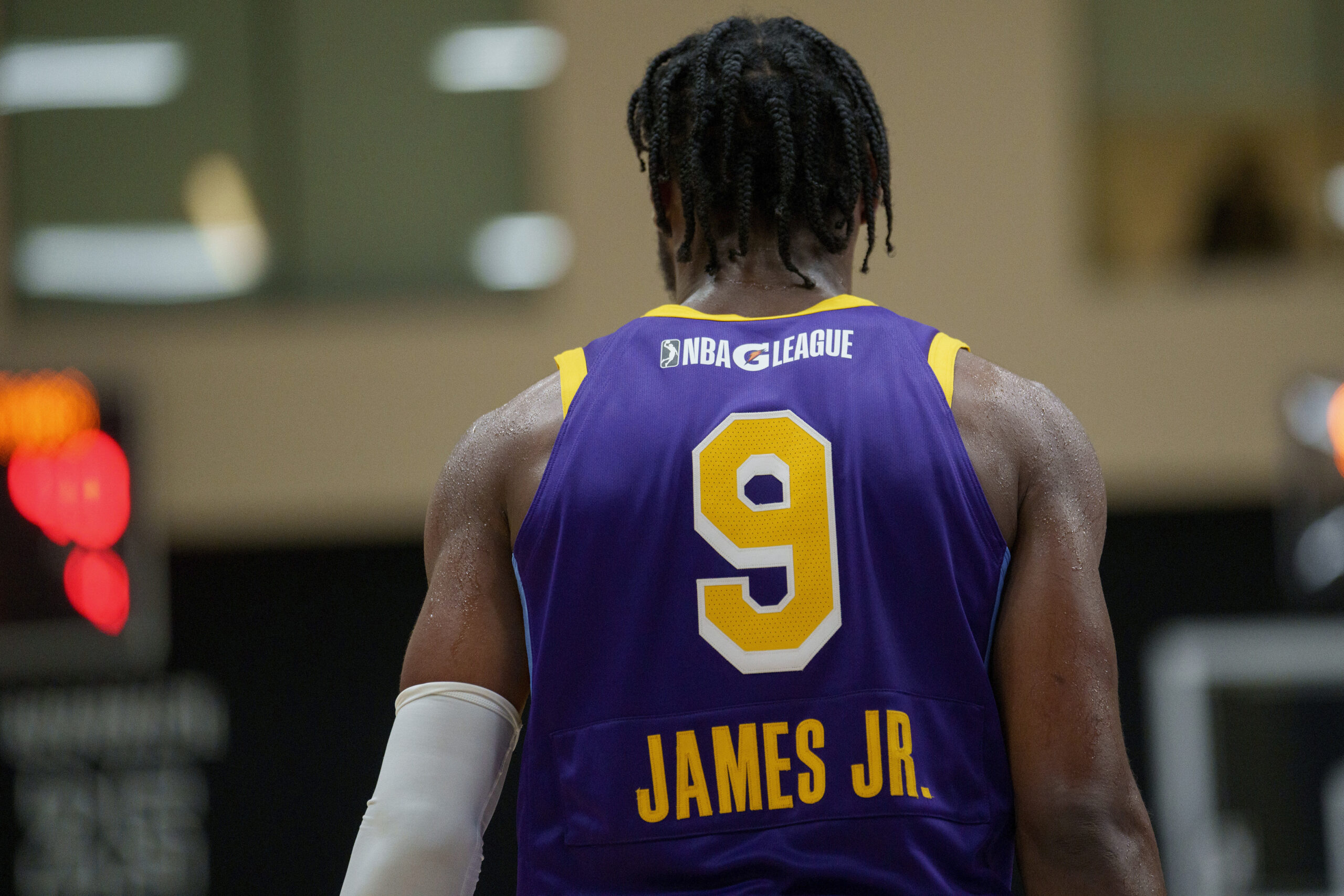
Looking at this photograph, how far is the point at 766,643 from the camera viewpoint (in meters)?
1.36

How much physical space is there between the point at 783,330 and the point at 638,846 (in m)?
0.55

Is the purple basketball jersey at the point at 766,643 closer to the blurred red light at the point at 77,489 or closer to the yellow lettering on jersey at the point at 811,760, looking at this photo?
the yellow lettering on jersey at the point at 811,760

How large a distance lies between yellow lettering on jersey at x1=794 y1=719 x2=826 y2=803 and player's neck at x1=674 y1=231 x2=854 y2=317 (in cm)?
47

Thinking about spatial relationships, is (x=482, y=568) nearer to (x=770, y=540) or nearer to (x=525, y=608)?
(x=525, y=608)

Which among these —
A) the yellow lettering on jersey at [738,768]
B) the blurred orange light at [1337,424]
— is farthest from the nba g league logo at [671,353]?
the blurred orange light at [1337,424]

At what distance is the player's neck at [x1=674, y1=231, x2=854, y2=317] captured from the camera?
1.58 m

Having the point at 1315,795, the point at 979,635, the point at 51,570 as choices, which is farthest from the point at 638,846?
the point at 1315,795

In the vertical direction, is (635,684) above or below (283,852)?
above

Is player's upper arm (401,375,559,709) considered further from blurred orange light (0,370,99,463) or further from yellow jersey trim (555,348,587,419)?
blurred orange light (0,370,99,463)

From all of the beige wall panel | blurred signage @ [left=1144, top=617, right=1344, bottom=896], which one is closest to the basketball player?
the beige wall panel

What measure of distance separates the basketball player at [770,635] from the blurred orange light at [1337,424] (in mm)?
4705

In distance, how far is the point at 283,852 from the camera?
5949 mm

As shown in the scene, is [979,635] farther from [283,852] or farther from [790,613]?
[283,852]

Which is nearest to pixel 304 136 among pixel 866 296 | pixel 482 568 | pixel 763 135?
pixel 866 296
